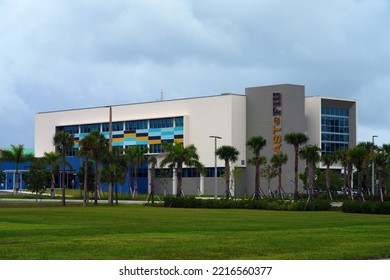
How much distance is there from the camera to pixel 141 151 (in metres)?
114

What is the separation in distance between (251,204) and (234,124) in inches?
2372

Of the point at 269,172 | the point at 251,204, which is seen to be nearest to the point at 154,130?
the point at 269,172

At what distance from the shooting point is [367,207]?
205 ft

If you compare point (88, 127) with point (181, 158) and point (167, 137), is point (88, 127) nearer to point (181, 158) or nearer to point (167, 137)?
point (167, 137)

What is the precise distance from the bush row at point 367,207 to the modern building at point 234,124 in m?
65.1

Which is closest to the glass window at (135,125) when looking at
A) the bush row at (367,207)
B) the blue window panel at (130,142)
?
the blue window panel at (130,142)

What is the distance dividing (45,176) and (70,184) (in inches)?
2009

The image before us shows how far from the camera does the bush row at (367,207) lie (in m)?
61.8

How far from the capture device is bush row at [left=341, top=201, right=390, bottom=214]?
203 feet

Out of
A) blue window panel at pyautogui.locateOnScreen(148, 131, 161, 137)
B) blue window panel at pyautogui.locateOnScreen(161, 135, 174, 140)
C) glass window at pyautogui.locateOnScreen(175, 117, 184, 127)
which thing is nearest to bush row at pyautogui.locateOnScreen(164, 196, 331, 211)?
glass window at pyautogui.locateOnScreen(175, 117, 184, 127)

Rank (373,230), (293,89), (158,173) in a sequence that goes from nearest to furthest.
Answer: (373,230), (293,89), (158,173)
